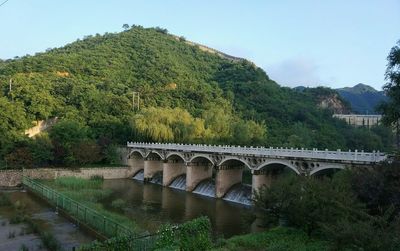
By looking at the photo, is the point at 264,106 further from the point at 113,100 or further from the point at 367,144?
the point at 113,100

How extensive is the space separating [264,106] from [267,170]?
2072 inches

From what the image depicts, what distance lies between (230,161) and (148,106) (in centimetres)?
3789

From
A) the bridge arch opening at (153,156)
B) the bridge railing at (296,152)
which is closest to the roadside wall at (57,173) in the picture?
the bridge arch opening at (153,156)

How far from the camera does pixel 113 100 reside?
7406 centimetres

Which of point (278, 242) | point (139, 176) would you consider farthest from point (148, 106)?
point (278, 242)

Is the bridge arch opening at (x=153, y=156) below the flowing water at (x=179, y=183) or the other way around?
the other way around

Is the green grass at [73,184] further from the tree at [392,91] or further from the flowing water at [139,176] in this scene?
the tree at [392,91]

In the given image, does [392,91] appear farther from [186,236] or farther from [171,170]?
[171,170]

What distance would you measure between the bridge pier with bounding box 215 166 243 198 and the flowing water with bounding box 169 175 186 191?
6.83 m

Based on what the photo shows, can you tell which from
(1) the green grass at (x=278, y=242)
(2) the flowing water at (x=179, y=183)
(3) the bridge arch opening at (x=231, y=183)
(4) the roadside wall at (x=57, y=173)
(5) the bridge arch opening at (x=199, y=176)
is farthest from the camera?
(2) the flowing water at (x=179, y=183)

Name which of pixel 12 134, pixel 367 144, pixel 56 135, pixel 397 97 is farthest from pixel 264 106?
pixel 397 97

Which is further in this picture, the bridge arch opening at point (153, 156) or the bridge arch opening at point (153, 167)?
the bridge arch opening at point (153, 156)

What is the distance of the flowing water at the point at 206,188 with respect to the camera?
45575 mm

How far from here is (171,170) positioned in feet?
177
